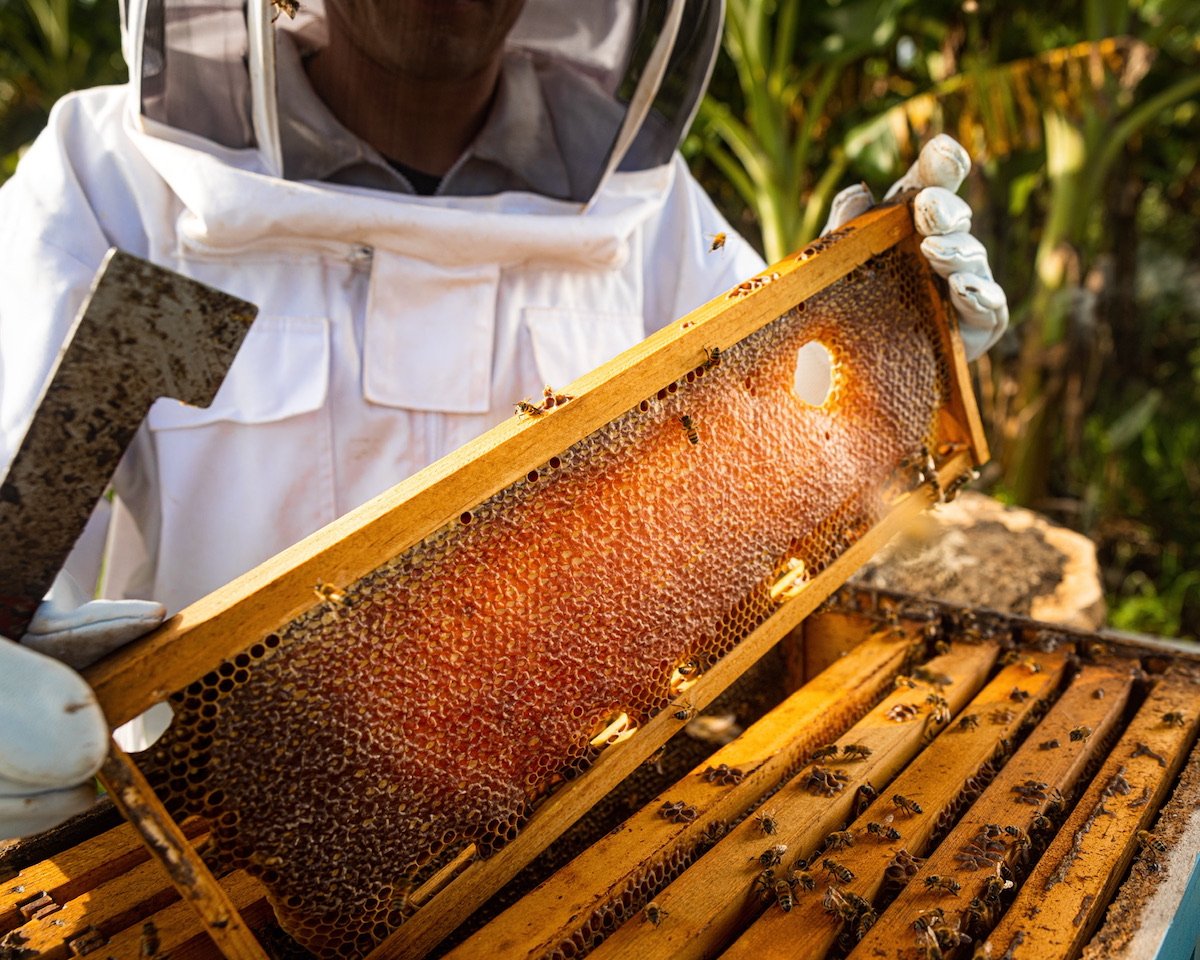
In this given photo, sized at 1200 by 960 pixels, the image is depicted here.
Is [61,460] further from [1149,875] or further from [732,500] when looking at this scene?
[1149,875]

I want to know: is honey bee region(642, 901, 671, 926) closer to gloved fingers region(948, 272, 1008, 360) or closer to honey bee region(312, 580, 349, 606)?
honey bee region(312, 580, 349, 606)

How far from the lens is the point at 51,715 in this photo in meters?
0.80

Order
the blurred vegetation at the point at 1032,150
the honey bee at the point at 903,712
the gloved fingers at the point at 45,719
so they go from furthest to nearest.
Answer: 1. the blurred vegetation at the point at 1032,150
2. the honey bee at the point at 903,712
3. the gloved fingers at the point at 45,719

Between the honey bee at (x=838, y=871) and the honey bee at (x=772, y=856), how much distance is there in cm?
5

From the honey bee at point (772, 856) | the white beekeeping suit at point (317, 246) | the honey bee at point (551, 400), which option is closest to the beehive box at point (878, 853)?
the honey bee at point (772, 856)

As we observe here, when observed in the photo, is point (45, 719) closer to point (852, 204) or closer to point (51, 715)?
point (51, 715)

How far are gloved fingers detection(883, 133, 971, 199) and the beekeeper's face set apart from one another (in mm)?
749

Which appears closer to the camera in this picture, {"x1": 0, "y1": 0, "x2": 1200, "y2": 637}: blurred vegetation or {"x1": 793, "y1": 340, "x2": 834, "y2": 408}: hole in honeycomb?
{"x1": 793, "y1": 340, "x2": 834, "y2": 408}: hole in honeycomb

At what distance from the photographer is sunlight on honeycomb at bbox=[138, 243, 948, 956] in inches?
38.5

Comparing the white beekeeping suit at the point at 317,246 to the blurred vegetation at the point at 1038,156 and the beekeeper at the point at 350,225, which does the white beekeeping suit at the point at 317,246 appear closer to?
the beekeeper at the point at 350,225

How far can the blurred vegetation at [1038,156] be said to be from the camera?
4871 millimetres

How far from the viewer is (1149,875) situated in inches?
42.5

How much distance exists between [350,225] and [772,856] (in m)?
1.19

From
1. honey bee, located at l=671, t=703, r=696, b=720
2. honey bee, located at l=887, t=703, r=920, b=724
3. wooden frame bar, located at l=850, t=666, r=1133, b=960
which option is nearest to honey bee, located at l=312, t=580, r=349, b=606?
honey bee, located at l=671, t=703, r=696, b=720
